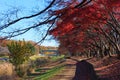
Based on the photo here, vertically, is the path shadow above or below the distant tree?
below

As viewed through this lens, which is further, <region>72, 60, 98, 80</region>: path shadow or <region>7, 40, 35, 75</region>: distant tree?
<region>7, 40, 35, 75</region>: distant tree

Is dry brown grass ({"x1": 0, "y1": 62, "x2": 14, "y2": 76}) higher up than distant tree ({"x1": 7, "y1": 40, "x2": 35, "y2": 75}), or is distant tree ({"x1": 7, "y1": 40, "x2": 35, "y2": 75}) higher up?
distant tree ({"x1": 7, "y1": 40, "x2": 35, "y2": 75})

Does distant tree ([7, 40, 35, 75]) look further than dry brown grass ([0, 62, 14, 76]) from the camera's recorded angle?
Yes

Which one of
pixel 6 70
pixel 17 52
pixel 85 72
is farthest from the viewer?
pixel 17 52

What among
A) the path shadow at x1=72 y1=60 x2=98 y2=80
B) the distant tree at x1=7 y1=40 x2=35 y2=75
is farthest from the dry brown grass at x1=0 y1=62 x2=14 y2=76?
the path shadow at x1=72 y1=60 x2=98 y2=80

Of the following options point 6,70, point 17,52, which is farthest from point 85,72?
point 17,52

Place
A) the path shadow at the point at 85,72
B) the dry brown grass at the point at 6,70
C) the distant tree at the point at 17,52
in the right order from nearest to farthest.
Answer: the path shadow at the point at 85,72 → the dry brown grass at the point at 6,70 → the distant tree at the point at 17,52

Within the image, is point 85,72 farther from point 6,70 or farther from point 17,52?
point 17,52

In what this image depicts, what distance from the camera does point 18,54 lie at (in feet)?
154

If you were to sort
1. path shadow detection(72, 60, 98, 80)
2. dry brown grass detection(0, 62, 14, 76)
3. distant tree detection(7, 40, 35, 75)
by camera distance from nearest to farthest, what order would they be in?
path shadow detection(72, 60, 98, 80) → dry brown grass detection(0, 62, 14, 76) → distant tree detection(7, 40, 35, 75)

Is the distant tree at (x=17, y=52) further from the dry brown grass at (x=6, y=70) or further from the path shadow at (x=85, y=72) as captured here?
the path shadow at (x=85, y=72)

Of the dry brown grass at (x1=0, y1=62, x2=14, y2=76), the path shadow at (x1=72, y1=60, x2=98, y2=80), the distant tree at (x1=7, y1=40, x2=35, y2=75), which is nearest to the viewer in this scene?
the path shadow at (x1=72, y1=60, x2=98, y2=80)

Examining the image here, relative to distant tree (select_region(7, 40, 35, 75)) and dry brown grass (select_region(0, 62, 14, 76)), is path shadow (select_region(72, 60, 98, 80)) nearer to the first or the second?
dry brown grass (select_region(0, 62, 14, 76))

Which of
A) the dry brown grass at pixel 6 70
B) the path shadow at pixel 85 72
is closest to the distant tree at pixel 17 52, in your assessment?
the dry brown grass at pixel 6 70
